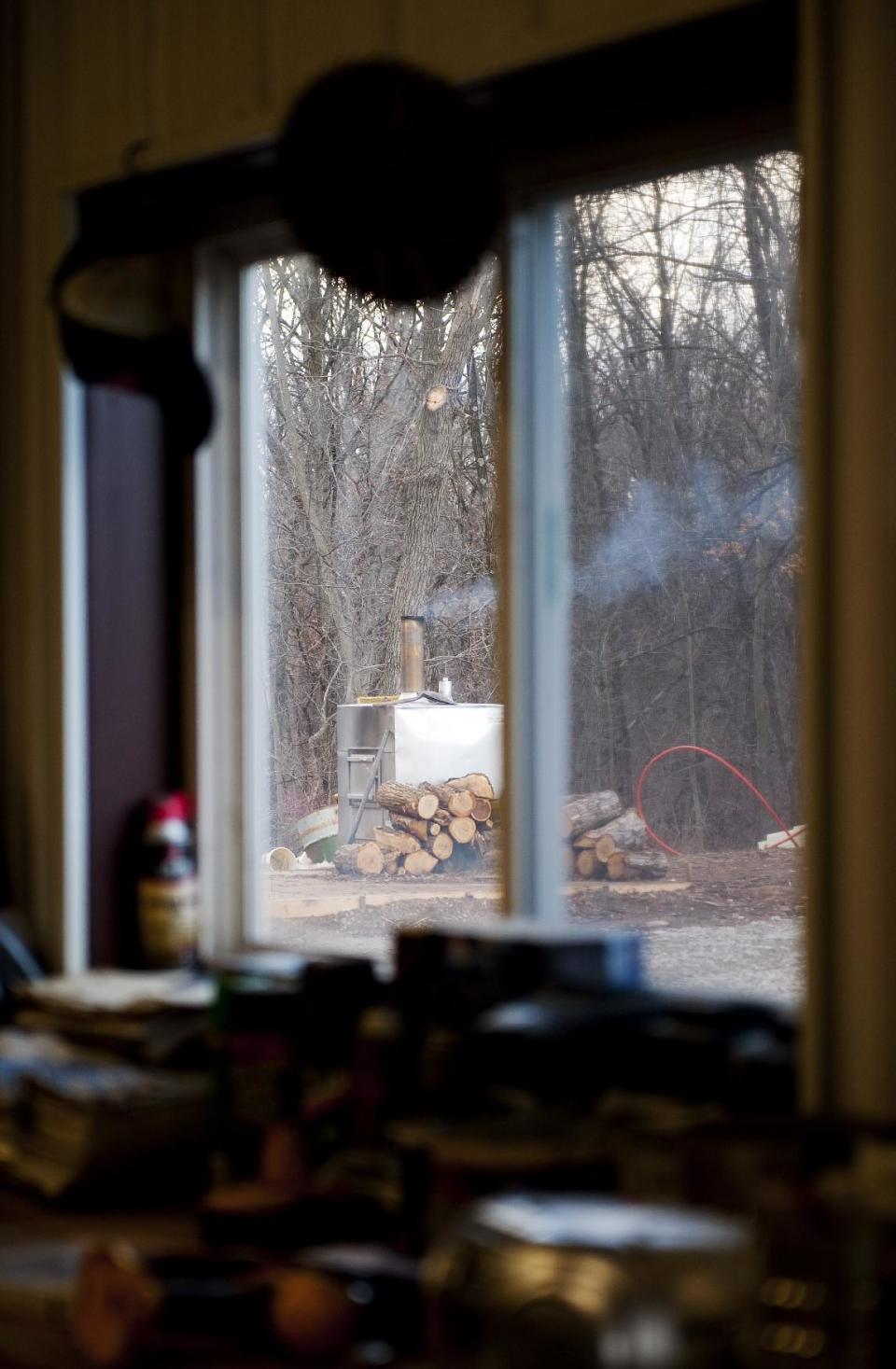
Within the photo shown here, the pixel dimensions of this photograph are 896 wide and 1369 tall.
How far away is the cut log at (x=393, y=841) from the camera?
83.9 inches

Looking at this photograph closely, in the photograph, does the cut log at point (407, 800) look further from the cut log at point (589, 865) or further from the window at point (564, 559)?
the cut log at point (589, 865)

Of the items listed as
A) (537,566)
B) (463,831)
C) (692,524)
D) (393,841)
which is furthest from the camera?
(393,841)

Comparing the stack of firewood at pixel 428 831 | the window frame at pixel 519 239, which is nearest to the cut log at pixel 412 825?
the stack of firewood at pixel 428 831

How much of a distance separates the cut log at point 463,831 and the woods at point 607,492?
19cm

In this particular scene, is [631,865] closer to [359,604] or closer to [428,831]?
[428,831]

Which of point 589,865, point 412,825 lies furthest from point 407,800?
point 589,865

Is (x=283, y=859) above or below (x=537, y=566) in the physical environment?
below

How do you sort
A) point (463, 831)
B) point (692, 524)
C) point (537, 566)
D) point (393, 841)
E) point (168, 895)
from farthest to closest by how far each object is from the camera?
point (393, 841) → point (463, 831) → point (168, 895) → point (692, 524) → point (537, 566)

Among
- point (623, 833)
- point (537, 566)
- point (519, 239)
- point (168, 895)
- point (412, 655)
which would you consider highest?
point (519, 239)

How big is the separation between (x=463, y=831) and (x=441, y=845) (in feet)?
0.20

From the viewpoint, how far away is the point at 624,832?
1771 millimetres

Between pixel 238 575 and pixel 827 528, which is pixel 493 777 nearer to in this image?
pixel 238 575

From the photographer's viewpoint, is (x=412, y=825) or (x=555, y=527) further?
(x=412, y=825)

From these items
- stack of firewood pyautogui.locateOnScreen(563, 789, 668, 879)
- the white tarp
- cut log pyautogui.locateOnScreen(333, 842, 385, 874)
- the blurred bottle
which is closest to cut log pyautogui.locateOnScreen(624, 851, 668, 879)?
stack of firewood pyautogui.locateOnScreen(563, 789, 668, 879)
